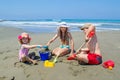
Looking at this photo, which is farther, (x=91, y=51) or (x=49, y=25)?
(x=49, y=25)

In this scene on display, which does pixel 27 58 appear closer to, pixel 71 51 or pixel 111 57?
pixel 71 51

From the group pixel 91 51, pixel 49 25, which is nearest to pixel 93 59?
pixel 91 51

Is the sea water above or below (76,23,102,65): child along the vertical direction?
below

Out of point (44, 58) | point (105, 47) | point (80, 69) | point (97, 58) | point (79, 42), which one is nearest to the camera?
point (80, 69)

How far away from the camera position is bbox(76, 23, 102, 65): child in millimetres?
5102

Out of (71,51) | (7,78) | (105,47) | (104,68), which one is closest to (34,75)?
(7,78)

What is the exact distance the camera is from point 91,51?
5426 mm

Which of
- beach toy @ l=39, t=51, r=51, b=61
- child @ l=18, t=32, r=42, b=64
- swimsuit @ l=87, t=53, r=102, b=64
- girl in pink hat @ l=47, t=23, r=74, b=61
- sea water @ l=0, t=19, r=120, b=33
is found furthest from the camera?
sea water @ l=0, t=19, r=120, b=33

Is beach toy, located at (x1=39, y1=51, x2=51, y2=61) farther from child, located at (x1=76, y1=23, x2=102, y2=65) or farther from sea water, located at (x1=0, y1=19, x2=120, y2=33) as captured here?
sea water, located at (x1=0, y1=19, x2=120, y2=33)

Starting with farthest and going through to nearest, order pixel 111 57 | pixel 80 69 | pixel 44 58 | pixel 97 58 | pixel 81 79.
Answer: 1. pixel 111 57
2. pixel 44 58
3. pixel 97 58
4. pixel 80 69
5. pixel 81 79

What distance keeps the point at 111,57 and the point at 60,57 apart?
1.37m

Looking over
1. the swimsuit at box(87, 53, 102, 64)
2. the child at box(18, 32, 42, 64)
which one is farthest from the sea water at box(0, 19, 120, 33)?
the swimsuit at box(87, 53, 102, 64)

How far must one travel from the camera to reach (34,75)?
14.7ft

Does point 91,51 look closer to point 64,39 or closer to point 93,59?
point 93,59
